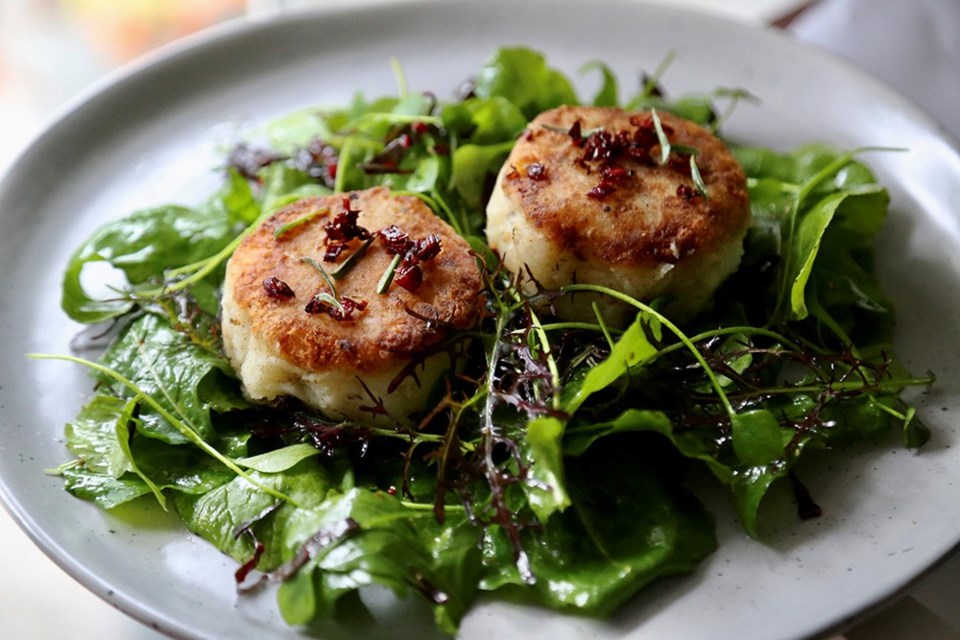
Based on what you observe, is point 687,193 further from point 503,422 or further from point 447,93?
point 447,93

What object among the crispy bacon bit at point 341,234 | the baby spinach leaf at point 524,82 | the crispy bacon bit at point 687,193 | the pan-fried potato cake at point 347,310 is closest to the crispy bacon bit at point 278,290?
the pan-fried potato cake at point 347,310

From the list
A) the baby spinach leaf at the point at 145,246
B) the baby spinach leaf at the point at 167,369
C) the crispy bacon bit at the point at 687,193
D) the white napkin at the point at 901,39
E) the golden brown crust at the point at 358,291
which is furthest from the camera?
the white napkin at the point at 901,39

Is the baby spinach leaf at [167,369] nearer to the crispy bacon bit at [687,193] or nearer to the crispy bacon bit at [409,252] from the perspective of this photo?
the crispy bacon bit at [409,252]

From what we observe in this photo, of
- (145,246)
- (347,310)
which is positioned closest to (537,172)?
(347,310)

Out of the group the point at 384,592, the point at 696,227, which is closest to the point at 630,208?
the point at 696,227

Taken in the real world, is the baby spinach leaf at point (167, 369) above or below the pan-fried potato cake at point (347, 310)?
below

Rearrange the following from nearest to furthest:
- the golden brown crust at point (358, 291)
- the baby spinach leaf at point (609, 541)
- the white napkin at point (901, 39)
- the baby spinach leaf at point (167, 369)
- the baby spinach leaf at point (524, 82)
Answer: the baby spinach leaf at point (609, 541), the golden brown crust at point (358, 291), the baby spinach leaf at point (167, 369), the baby spinach leaf at point (524, 82), the white napkin at point (901, 39)
